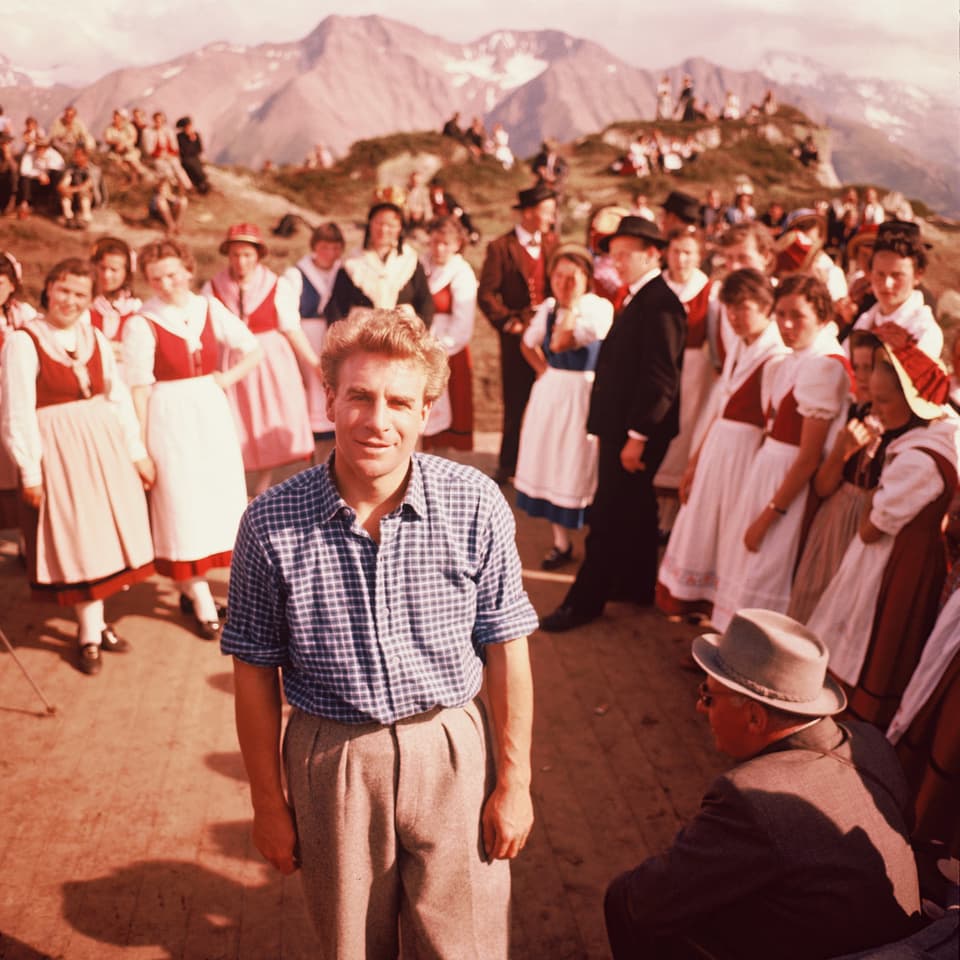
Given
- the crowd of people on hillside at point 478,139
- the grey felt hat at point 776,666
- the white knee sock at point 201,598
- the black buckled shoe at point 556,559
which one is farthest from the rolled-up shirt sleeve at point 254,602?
the crowd of people on hillside at point 478,139

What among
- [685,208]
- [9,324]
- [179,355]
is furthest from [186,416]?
[685,208]

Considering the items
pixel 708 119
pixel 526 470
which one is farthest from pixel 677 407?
pixel 708 119

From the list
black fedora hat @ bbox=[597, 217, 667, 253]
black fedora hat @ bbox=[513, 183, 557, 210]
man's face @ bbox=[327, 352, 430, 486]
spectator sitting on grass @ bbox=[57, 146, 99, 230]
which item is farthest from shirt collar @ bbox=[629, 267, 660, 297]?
spectator sitting on grass @ bbox=[57, 146, 99, 230]

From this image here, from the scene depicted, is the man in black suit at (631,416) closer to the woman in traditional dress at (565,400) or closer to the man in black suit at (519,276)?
the woman in traditional dress at (565,400)

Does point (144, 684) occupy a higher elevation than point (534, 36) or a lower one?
lower

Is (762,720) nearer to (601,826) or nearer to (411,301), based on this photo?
(601,826)

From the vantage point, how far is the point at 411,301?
19.3 ft

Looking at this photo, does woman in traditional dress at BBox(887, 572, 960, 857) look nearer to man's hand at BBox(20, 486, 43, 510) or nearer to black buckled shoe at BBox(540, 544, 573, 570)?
black buckled shoe at BBox(540, 544, 573, 570)

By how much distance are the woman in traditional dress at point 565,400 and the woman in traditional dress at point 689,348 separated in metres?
0.54

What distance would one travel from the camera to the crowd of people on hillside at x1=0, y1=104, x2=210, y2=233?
1494 centimetres

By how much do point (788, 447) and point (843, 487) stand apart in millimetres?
314

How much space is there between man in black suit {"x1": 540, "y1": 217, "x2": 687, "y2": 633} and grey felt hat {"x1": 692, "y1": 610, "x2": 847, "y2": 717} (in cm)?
207

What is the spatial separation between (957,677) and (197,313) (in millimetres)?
3641

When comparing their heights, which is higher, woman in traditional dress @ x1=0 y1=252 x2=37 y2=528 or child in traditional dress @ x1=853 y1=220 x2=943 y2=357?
child in traditional dress @ x1=853 y1=220 x2=943 y2=357
